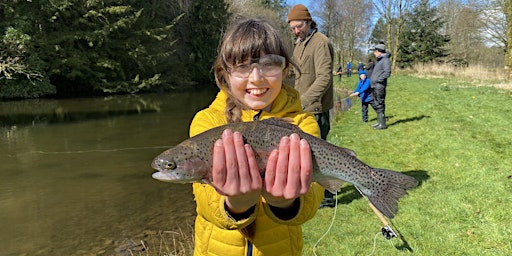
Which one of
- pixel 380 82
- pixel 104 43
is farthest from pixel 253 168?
pixel 104 43

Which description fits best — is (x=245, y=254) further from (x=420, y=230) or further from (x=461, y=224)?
(x=461, y=224)

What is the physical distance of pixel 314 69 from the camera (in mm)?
6004

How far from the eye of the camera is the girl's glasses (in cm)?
239

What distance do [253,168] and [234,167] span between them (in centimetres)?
10

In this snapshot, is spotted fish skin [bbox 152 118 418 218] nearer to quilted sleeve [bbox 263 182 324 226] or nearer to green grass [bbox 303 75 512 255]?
quilted sleeve [bbox 263 182 324 226]

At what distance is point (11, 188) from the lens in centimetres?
961

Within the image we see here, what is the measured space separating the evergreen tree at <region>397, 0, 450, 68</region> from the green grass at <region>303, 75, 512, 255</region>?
37789mm

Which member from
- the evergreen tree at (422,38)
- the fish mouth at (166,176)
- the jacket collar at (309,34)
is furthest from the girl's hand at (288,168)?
the evergreen tree at (422,38)

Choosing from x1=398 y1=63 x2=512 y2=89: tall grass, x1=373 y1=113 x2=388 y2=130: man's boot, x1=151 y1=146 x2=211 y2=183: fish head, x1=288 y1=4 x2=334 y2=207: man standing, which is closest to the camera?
x1=151 y1=146 x2=211 y2=183: fish head

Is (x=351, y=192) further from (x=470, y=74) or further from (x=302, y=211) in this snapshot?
(x=470, y=74)

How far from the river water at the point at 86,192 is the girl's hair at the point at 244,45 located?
4663mm

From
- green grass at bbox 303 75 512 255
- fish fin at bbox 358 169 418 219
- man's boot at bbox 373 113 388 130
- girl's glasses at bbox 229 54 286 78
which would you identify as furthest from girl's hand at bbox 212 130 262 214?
man's boot at bbox 373 113 388 130

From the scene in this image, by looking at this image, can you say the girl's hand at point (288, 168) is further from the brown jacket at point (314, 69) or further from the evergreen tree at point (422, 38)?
the evergreen tree at point (422, 38)

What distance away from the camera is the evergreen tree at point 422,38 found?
47750 mm
